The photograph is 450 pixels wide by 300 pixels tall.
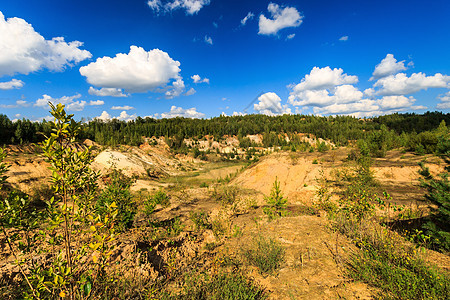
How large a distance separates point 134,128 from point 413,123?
132 metres

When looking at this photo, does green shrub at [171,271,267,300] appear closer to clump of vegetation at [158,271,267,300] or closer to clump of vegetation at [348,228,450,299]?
clump of vegetation at [158,271,267,300]

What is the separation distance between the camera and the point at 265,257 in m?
5.55

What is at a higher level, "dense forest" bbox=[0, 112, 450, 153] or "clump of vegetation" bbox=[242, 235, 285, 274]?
"dense forest" bbox=[0, 112, 450, 153]

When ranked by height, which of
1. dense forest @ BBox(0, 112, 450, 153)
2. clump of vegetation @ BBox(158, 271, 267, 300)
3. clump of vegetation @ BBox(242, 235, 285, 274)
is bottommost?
clump of vegetation @ BBox(242, 235, 285, 274)

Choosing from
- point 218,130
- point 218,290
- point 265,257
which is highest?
point 218,130

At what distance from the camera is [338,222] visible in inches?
286

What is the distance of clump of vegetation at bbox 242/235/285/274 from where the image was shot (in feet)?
17.4

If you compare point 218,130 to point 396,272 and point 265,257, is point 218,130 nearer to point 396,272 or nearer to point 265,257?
point 265,257

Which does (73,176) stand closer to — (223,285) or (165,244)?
(223,285)

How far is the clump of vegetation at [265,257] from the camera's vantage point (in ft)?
17.4

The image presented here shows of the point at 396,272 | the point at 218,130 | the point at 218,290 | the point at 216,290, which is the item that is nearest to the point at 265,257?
the point at 216,290

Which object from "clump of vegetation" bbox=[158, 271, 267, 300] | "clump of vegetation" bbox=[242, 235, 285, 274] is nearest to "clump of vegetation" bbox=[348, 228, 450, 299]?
"clump of vegetation" bbox=[242, 235, 285, 274]

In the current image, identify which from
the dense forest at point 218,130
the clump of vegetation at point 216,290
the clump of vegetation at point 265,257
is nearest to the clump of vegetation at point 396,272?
the clump of vegetation at point 265,257

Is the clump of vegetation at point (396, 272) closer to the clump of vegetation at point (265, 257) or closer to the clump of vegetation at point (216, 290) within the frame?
the clump of vegetation at point (265, 257)
